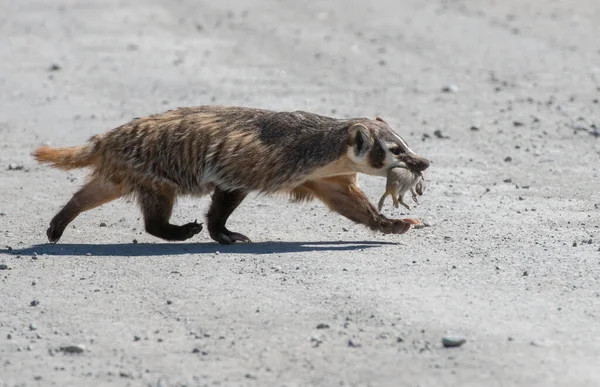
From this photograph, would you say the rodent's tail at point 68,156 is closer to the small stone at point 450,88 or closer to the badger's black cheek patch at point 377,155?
the badger's black cheek patch at point 377,155

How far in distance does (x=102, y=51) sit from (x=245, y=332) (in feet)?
37.8

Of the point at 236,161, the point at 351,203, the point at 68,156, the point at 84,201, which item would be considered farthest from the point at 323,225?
the point at 68,156

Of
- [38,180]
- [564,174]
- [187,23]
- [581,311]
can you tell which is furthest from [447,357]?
[187,23]

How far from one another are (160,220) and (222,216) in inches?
18.7

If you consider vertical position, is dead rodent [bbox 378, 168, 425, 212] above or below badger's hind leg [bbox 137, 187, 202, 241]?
above

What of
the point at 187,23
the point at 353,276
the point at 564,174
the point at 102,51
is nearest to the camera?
the point at 353,276

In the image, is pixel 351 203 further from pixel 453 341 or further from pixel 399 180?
pixel 453 341

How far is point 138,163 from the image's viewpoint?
9406 millimetres

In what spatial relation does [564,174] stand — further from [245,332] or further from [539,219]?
[245,332]

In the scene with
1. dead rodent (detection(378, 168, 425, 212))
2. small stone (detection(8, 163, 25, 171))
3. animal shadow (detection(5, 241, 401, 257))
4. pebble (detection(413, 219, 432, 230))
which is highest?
dead rodent (detection(378, 168, 425, 212))

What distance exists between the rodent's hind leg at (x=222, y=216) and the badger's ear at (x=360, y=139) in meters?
0.92

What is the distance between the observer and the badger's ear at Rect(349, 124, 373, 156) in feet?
30.1

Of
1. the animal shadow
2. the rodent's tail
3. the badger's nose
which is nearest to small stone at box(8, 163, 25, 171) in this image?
the rodent's tail

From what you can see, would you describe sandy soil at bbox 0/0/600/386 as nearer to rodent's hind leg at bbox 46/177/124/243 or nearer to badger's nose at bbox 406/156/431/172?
rodent's hind leg at bbox 46/177/124/243
